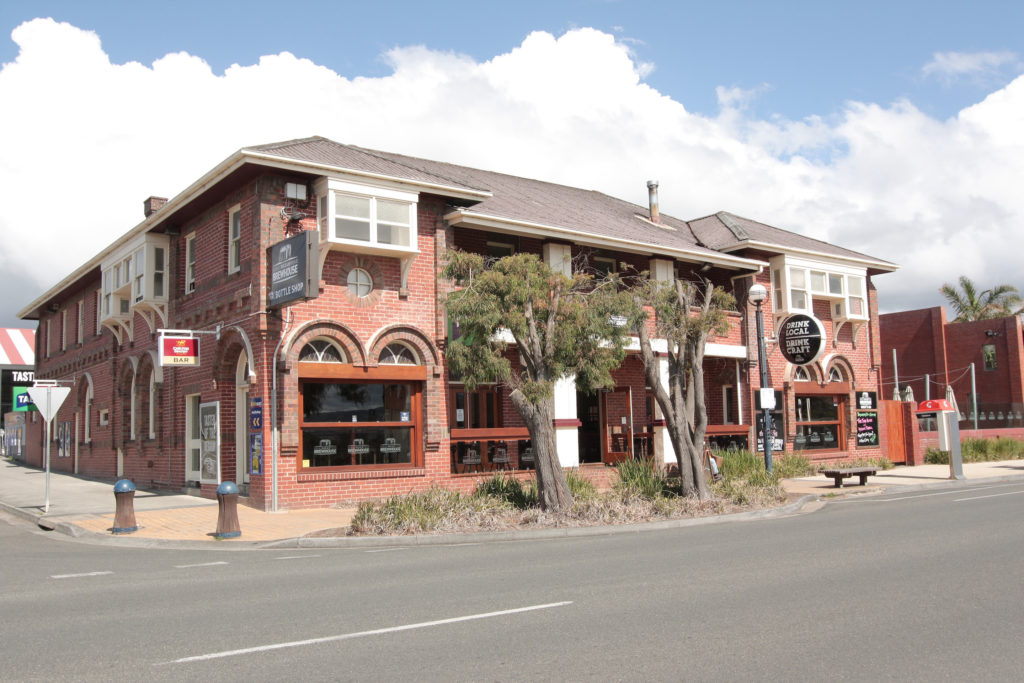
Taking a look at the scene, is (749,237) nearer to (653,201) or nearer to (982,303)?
(653,201)

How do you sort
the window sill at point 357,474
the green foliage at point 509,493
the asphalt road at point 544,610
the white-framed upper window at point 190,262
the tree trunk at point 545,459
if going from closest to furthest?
1. the asphalt road at point 544,610
2. the tree trunk at point 545,459
3. the green foliage at point 509,493
4. the window sill at point 357,474
5. the white-framed upper window at point 190,262

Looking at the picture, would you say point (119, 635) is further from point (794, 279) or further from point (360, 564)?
point (794, 279)

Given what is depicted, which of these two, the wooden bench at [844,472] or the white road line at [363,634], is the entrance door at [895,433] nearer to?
the wooden bench at [844,472]

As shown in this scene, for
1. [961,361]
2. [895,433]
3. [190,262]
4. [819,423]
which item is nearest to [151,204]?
[190,262]

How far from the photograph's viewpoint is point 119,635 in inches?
264

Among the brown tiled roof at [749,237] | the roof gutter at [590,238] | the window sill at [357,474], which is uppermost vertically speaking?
the brown tiled roof at [749,237]

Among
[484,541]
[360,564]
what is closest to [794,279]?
[484,541]

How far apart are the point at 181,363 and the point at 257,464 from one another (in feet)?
9.44

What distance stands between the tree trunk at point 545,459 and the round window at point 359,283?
5.11 metres

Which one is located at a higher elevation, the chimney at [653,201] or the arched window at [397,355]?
the chimney at [653,201]

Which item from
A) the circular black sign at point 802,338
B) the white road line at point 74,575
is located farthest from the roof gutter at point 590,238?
the white road line at point 74,575

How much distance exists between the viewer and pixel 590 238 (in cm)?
2120

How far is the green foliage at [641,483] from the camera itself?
1583 centimetres

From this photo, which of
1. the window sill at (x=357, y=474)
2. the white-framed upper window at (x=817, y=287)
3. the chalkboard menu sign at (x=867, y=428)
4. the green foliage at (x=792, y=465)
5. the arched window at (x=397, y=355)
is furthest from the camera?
the chalkboard menu sign at (x=867, y=428)
